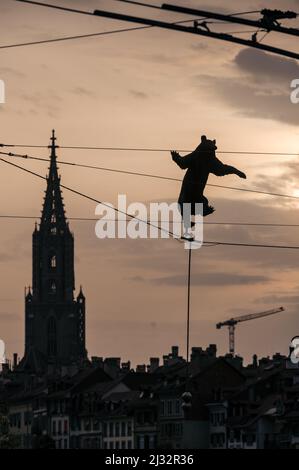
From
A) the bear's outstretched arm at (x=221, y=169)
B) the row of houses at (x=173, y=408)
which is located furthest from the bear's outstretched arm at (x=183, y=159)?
the row of houses at (x=173, y=408)

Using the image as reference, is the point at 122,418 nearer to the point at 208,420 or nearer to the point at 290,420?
the point at 208,420

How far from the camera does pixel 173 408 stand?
530 feet

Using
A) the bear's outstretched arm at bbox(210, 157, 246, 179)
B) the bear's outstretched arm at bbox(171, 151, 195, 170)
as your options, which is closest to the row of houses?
the bear's outstretched arm at bbox(210, 157, 246, 179)

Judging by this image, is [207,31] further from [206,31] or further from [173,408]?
[173,408]

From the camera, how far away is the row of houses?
146125 mm

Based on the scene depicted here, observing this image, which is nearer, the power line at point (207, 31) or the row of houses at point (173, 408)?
the power line at point (207, 31)

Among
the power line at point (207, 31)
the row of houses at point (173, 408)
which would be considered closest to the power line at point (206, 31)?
the power line at point (207, 31)

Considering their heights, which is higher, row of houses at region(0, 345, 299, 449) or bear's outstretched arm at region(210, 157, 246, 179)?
row of houses at region(0, 345, 299, 449)

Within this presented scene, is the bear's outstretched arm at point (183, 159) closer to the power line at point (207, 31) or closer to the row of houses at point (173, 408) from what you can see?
the power line at point (207, 31)

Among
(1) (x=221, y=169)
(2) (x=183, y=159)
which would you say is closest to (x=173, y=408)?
(1) (x=221, y=169)

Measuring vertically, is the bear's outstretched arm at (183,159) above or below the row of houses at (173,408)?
below

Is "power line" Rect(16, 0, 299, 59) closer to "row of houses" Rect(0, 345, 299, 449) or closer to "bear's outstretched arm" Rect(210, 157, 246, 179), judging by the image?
"bear's outstretched arm" Rect(210, 157, 246, 179)

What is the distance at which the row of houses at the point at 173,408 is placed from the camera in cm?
14612
